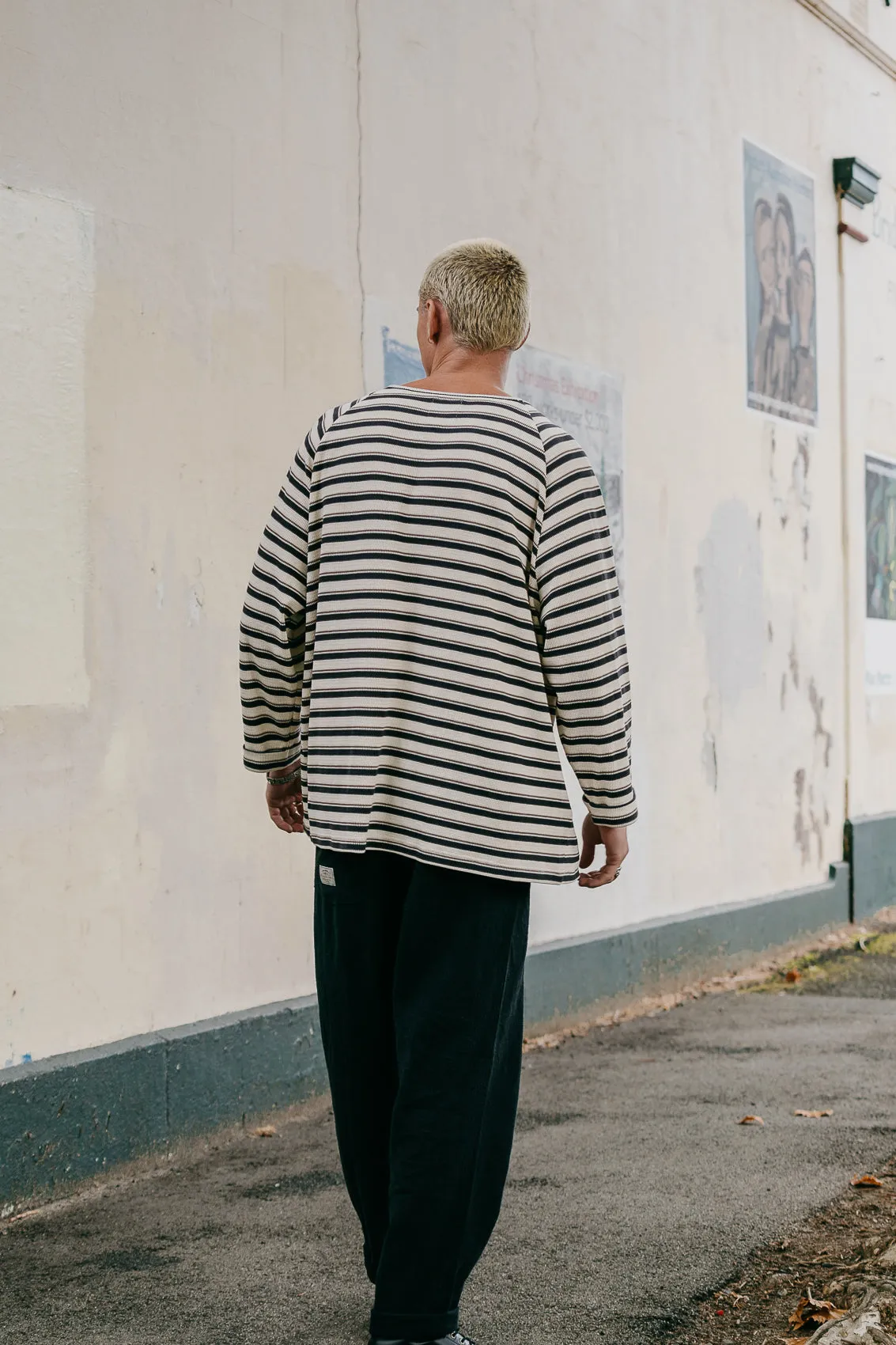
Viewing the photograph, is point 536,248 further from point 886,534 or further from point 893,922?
point 893,922

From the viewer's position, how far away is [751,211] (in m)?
8.00

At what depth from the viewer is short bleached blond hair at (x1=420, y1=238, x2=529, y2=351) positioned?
2.80 m

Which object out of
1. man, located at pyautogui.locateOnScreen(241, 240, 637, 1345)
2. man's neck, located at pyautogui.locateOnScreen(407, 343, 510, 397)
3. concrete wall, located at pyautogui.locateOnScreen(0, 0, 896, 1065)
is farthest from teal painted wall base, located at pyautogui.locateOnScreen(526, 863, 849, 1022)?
man's neck, located at pyautogui.locateOnScreen(407, 343, 510, 397)

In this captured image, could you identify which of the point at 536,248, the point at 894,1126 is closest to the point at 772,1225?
the point at 894,1126

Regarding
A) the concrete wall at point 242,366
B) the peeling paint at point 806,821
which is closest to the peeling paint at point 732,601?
the concrete wall at point 242,366

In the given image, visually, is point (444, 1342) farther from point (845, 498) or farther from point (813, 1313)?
point (845, 498)

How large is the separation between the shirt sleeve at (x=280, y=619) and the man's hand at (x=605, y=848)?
23.7 inches

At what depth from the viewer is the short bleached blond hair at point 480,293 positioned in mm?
2799

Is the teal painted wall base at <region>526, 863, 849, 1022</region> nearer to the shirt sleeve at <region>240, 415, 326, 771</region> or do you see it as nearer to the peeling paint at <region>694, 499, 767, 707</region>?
the peeling paint at <region>694, 499, 767, 707</region>

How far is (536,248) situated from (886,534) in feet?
13.6

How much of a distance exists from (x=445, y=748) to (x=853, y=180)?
733 cm

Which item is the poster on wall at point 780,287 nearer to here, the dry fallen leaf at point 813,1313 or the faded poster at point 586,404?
the faded poster at point 586,404

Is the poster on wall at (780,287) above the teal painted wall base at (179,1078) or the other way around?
above

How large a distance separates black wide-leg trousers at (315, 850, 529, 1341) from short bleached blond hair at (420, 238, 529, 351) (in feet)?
3.08
